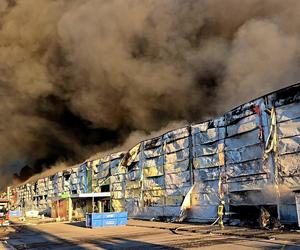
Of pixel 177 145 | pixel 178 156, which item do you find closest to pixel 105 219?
pixel 178 156

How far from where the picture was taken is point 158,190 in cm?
3362

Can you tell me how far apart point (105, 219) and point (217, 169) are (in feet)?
27.4

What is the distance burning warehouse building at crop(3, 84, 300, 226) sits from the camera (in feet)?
73.4

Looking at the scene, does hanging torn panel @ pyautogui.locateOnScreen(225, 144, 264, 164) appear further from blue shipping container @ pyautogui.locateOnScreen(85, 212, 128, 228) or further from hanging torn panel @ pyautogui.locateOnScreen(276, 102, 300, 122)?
blue shipping container @ pyautogui.locateOnScreen(85, 212, 128, 228)

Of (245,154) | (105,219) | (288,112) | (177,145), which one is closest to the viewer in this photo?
(288,112)

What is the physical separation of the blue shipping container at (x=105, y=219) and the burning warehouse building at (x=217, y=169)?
5064 millimetres

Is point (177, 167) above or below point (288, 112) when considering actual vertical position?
below

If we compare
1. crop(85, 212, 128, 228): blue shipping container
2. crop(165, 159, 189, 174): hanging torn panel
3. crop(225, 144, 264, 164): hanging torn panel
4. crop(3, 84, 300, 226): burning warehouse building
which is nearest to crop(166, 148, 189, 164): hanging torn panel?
crop(3, 84, 300, 226): burning warehouse building

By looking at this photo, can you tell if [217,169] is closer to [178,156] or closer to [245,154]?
[245,154]

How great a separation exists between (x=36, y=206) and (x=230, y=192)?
165ft

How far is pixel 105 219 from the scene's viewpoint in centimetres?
2719

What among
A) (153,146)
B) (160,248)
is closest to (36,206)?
(153,146)

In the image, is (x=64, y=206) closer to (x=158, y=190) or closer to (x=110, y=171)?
(x=110, y=171)

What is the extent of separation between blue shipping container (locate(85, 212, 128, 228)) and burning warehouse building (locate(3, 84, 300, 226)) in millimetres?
5064
